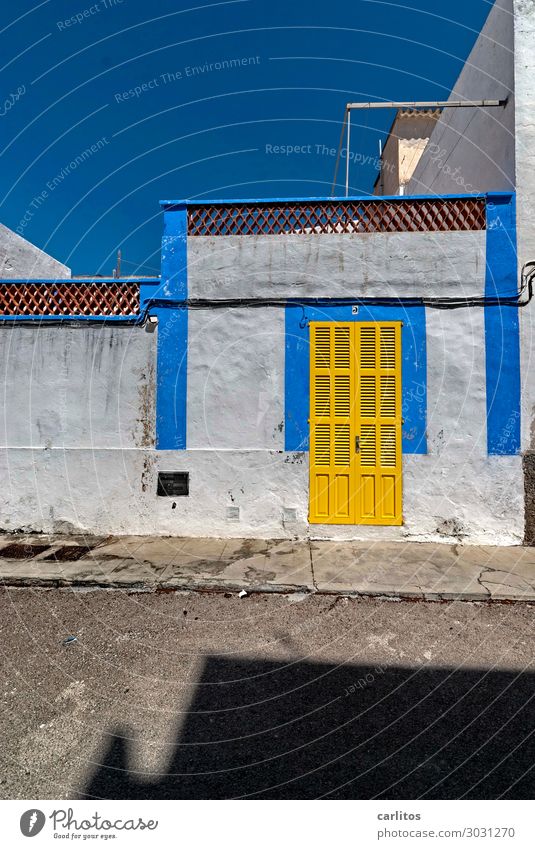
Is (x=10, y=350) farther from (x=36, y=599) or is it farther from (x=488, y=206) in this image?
(x=488, y=206)

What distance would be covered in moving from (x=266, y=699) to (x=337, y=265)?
546 cm

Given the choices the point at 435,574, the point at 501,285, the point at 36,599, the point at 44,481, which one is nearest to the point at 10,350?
the point at 44,481

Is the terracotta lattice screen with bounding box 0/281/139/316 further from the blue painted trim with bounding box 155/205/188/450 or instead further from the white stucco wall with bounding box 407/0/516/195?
the white stucco wall with bounding box 407/0/516/195

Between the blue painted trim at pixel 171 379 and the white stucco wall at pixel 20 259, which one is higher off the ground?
the white stucco wall at pixel 20 259

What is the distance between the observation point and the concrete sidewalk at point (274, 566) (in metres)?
4.61

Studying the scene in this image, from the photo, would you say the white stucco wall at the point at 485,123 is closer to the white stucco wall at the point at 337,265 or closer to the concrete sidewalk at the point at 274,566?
the white stucco wall at the point at 337,265

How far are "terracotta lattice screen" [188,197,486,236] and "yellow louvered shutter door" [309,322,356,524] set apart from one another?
1533 millimetres

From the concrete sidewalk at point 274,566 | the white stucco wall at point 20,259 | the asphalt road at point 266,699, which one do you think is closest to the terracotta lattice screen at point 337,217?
the concrete sidewalk at point 274,566

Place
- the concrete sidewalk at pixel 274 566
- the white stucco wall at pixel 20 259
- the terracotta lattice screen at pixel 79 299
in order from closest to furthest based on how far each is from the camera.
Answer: the concrete sidewalk at pixel 274 566 < the terracotta lattice screen at pixel 79 299 < the white stucco wall at pixel 20 259

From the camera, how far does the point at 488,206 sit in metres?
6.14

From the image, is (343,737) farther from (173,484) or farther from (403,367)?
(403,367)

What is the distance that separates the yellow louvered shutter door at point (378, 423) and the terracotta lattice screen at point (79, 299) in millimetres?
3514

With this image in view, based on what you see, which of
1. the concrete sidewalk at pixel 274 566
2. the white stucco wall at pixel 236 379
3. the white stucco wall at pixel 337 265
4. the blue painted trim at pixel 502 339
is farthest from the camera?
the white stucco wall at pixel 236 379

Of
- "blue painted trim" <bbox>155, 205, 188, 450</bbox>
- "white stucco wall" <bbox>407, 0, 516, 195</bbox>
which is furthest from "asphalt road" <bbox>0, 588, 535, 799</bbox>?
"white stucco wall" <bbox>407, 0, 516, 195</bbox>
